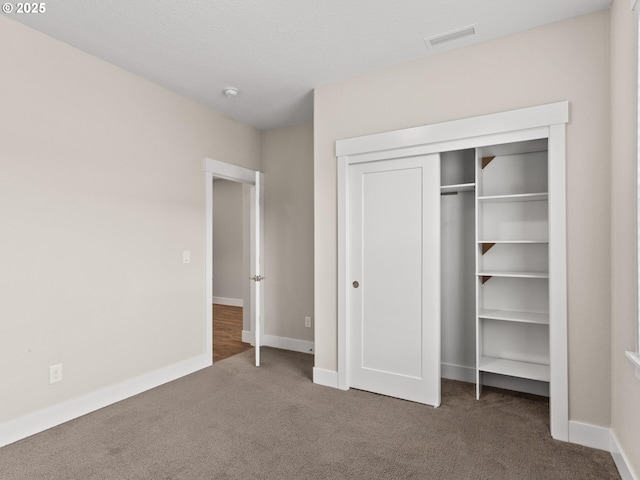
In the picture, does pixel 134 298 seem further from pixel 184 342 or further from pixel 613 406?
pixel 613 406

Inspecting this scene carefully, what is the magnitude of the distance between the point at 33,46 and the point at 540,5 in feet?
10.9

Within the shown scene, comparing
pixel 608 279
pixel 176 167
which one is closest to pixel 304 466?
pixel 608 279

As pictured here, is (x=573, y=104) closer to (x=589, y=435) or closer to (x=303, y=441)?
(x=589, y=435)

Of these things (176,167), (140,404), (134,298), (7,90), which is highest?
(7,90)

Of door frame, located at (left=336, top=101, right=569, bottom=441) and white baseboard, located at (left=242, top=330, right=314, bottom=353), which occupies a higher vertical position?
door frame, located at (left=336, top=101, right=569, bottom=441)

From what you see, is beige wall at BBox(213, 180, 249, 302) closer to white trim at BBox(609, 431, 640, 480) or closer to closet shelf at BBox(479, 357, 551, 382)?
closet shelf at BBox(479, 357, 551, 382)

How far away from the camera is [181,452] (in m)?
2.28

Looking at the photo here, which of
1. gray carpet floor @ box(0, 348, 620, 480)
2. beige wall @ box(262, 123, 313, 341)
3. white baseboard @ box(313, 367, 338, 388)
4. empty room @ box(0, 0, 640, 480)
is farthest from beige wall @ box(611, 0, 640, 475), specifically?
beige wall @ box(262, 123, 313, 341)

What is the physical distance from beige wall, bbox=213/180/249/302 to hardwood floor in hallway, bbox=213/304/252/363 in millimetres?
577

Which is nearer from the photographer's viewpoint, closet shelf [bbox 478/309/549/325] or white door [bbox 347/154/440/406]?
closet shelf [bbox 478/309/549/325]

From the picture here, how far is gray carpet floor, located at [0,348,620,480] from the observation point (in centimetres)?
209

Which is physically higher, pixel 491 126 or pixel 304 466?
pixel 491 126

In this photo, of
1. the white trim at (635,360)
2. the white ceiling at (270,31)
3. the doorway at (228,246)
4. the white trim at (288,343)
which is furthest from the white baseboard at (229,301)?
the white trim at (635,360)

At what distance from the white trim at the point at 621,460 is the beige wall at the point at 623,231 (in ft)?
0.11
